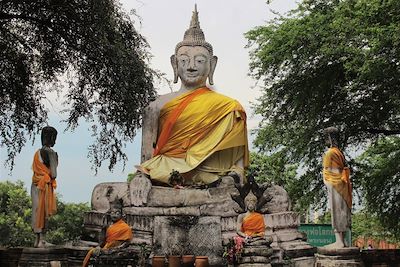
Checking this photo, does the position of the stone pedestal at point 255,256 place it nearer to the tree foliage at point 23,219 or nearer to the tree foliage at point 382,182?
the tree foliage at point 382,182

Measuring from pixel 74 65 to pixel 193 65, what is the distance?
2630 millimetres

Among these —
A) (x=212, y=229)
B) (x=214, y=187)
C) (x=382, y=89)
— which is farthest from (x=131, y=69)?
(x=382, y=89)

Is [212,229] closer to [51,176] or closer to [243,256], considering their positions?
[243,256]

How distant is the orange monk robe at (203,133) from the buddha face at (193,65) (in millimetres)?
321

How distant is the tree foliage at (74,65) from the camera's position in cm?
1227

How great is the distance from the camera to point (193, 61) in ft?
40.9

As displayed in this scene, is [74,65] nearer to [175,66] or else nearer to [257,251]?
[175,66]

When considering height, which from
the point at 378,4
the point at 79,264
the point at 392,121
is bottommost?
the point at 79,264

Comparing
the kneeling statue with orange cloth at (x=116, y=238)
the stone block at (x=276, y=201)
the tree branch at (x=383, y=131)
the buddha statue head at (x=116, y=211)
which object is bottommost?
the kneeling statue with orange cloth at (x=116, y=238)

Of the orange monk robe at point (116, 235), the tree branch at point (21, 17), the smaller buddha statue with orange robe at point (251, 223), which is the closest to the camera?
the orange monk robe at point (116, 235)

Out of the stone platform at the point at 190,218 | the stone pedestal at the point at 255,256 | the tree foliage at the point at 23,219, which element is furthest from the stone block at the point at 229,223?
the tree foliage at the point at 23,219

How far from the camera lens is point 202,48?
1259cm

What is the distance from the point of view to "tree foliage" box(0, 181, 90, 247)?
31.4 metres

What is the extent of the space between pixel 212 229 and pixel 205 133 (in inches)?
98.4
